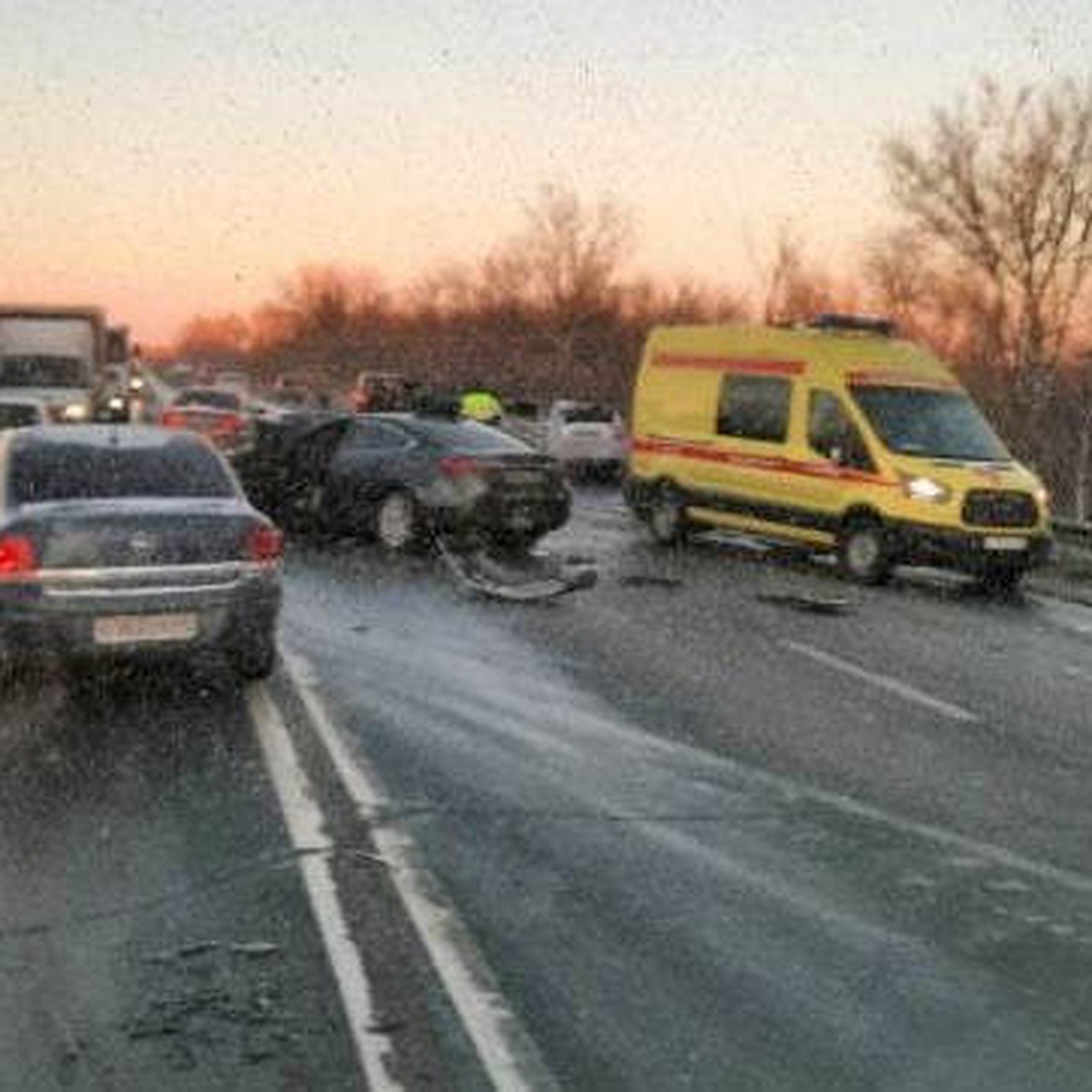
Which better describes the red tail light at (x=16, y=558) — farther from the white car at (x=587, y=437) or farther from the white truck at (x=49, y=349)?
the white truck at (x=49, y=349)

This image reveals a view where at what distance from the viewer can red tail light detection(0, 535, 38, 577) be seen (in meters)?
8.79

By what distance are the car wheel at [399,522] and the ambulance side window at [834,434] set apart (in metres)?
4.18

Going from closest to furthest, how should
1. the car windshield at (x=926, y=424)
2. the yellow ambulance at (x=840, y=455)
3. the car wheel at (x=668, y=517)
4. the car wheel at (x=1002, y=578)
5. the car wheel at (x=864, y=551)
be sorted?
the yellow ambulance at (x=840, y=455) < the car wheel at (x=864, y=551) < the car wheel at (x=1002, y=578) < the car windshield at (x=926, y=424) < the car wheel at (x=668, y=517)

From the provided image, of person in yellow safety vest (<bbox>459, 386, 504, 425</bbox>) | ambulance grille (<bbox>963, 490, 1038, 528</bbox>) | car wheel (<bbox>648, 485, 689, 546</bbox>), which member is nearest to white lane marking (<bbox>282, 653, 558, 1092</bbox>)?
ambulance grille (<bbox>963, 490, 1038, 528</bbox>)

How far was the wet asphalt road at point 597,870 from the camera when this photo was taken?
14.9ft

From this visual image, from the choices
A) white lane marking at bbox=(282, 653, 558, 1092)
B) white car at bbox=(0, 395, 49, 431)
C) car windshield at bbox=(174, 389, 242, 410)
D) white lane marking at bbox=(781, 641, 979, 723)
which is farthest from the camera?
car windshield at bbox=(174, 389, 242, 410)

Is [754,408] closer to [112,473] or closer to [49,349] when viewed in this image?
[112,473]

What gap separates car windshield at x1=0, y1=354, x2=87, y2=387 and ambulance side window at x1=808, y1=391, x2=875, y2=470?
2214cm

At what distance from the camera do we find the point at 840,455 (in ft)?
55.2

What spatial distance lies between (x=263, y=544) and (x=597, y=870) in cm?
390

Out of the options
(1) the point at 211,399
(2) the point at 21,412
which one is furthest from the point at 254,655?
(1) the point at 211,399

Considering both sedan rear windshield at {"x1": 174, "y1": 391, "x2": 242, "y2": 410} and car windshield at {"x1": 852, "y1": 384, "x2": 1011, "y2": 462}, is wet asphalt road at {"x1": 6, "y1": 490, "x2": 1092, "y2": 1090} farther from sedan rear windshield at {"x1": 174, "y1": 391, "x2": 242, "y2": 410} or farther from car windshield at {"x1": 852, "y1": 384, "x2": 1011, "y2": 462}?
sedan rear windshield at {"x1": 174, "y1": 391, "x2": 242, "y2": 410}

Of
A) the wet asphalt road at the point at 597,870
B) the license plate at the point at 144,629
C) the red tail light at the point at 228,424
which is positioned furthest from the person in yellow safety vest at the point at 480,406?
the license plate at the point at 144,629

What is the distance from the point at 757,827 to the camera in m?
6.87
